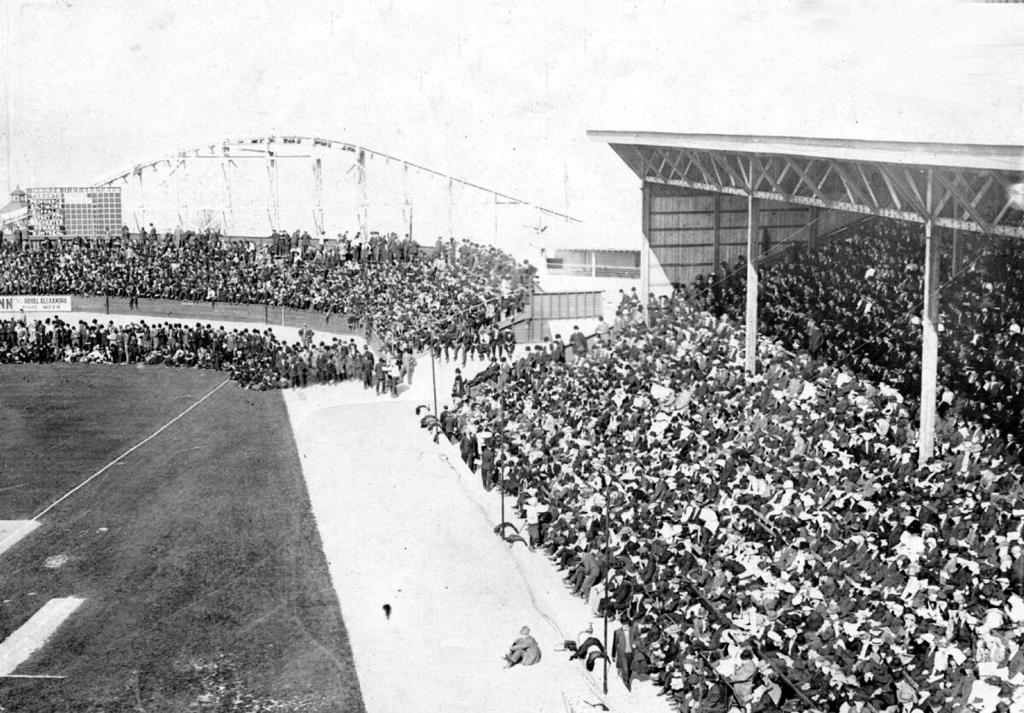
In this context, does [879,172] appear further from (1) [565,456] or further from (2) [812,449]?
(1) [565,456]

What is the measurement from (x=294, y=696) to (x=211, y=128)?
8546cm

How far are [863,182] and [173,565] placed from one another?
46.3 ft

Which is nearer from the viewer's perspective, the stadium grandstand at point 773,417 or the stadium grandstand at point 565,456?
the stadium grandstand at point 773,417

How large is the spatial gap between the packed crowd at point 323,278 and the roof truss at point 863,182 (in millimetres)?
6385

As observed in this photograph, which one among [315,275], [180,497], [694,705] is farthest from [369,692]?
[315,275]

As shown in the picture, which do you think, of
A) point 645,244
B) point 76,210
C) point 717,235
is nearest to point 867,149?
point 645,244

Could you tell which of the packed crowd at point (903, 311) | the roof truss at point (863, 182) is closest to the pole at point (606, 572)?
the packed crowd at point (903, 311)

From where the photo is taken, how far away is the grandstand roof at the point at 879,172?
16391 millimetres

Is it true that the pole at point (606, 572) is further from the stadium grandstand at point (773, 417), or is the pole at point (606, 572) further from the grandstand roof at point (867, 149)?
the grandstand roof at point (867, 149)

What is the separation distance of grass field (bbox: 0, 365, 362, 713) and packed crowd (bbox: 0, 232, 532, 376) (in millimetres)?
5740

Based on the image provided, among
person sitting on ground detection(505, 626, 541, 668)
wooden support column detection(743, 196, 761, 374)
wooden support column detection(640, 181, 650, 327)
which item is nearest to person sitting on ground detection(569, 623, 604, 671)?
person sitting on ground detection(505, 626, 541, 668)

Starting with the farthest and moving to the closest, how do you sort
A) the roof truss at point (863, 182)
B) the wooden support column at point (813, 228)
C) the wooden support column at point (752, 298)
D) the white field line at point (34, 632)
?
the wooden support column at point (813, 228), the wooden support column at point (752, 298), the white field line at point (34, 632), the roof truss at point (863, 182)

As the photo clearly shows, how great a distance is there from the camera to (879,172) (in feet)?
68.5

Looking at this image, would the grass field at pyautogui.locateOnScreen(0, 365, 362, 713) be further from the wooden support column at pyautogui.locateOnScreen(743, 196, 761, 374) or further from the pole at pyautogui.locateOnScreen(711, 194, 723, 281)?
the pole at pyautogui.locateOnScreen(711, 194, 723, 281)
